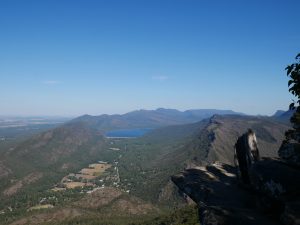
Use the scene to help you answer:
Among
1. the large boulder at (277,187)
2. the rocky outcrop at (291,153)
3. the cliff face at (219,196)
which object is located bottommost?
the cliff face at (219,196)

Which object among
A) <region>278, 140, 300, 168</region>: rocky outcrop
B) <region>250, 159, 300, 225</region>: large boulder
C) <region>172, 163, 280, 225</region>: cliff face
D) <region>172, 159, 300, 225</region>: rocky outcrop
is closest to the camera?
<region>172, 159, 300, 225</region>: rocky outcrop

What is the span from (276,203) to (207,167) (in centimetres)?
1778

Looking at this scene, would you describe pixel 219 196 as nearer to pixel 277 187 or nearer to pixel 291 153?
pixel 277 187

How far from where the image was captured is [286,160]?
3897cm

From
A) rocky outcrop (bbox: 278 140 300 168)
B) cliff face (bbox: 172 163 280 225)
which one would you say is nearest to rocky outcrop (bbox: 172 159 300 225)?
cliff face (bbox: 172 163 280 225)

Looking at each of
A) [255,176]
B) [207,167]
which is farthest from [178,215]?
[255,176]

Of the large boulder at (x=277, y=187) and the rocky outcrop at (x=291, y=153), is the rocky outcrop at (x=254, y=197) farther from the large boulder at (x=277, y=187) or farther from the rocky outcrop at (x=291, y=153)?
the rocky outcrop at (x=291, y=153)

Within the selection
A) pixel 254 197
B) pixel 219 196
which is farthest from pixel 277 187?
pixel 219 196

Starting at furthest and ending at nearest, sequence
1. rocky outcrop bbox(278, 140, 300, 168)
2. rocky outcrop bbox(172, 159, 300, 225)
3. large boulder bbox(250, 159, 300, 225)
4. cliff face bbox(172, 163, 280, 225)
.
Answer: rocky outcrop bbox(278, 140, 300, 168)
large boulder bbox(250, 159, 300, 225)
cliff face bbox(172, 163, 280, 225)
rocky outcrop bbox(172, 159, 300, 225)

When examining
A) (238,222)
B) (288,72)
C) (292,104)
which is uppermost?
(288,72)

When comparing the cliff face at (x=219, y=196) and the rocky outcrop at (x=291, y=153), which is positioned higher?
the rocky outcrop at (x=291, y=153)

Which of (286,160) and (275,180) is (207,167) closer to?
(286,160)

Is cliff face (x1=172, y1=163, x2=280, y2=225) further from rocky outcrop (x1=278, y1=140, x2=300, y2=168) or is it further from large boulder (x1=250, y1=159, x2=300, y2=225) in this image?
rocky outcrop (x1=278, y1=140, x2=300, y2=168)

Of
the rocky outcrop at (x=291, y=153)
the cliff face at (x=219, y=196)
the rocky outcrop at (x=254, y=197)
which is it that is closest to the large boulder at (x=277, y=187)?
the rocky outcrop at (x=254, y=197)
